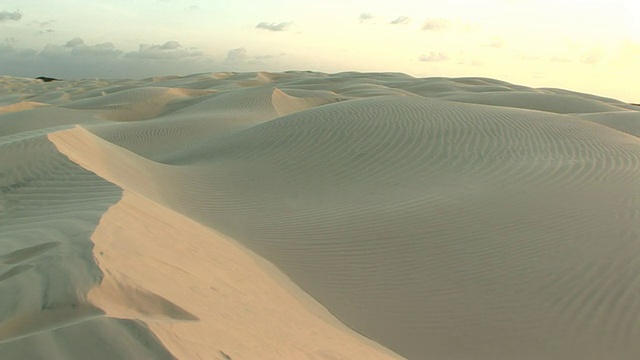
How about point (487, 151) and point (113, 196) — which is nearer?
point (113, 196)

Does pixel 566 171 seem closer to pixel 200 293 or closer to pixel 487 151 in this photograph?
pixel 487 151

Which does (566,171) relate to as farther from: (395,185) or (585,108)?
(585,108)

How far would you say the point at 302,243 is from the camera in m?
7.17

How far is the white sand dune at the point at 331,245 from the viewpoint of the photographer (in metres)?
3.21

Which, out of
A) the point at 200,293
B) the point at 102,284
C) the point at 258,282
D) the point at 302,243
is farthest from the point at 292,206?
the point at 102,284

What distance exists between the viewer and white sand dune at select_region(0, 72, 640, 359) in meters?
3.21

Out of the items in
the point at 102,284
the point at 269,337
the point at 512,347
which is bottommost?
the point at 512,347

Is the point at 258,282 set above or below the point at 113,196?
below

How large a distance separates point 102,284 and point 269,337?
0.98m

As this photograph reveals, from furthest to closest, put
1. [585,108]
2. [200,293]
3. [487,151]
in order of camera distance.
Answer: [585,108] → [487,151] → [200,293]

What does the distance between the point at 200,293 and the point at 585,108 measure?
2415cm

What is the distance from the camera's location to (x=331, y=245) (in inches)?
278

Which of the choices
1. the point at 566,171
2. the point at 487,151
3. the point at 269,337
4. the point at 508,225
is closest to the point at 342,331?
the point at 269,337

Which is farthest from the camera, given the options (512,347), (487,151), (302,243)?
(487,151)
